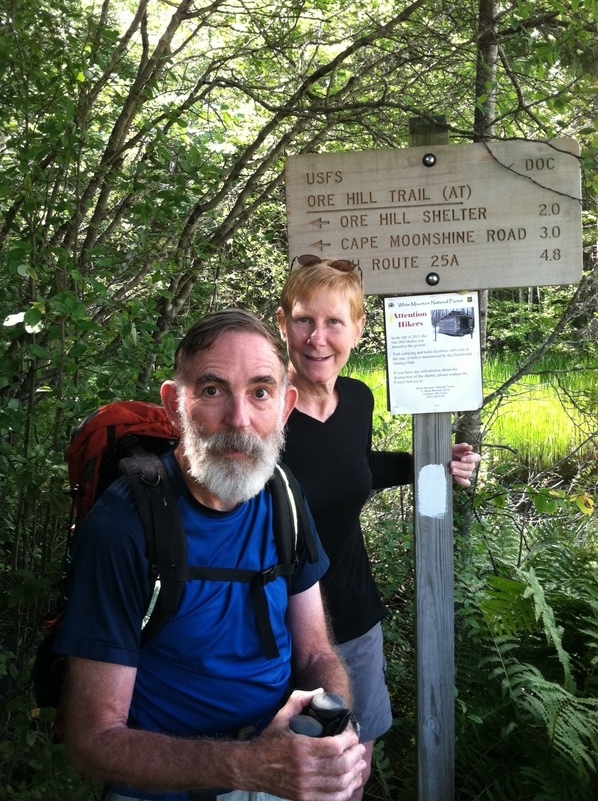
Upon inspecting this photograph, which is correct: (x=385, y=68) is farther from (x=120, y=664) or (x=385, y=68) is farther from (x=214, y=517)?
(x=120, y=664)

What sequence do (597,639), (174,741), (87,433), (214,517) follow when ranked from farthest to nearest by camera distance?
(597,639) → (87,433) → (214,517) → (174,741)

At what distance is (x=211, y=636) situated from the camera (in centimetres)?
180

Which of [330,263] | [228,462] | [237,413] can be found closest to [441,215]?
[330,263]

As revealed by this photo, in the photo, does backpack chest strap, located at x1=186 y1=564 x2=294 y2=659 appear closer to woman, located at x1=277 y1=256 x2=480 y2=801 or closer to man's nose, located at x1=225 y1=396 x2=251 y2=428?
man's nose, located at x1=225 y1=396 x2=251 y2=428

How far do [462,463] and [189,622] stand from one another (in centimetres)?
157

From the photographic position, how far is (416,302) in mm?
2955

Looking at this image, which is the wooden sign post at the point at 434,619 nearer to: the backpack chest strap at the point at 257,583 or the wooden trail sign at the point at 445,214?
the wooden trail sign at the point at 445,214

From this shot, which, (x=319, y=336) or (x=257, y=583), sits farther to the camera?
(x=319, y=336)

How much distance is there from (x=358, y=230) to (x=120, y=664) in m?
1.87

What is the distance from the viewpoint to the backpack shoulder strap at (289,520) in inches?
77.2

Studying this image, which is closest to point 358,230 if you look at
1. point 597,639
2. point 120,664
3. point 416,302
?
point 416,302

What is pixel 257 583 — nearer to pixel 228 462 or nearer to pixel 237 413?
pixel 228 462

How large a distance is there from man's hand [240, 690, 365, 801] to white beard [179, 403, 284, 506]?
549 mm

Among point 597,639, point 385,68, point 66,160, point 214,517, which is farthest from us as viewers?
point 385,68
